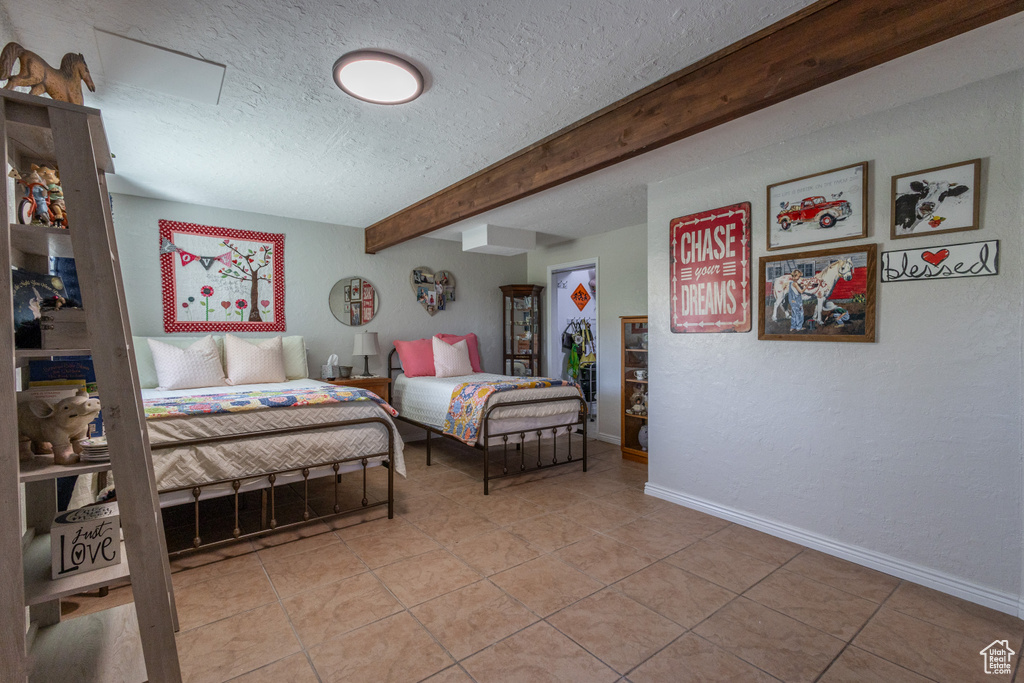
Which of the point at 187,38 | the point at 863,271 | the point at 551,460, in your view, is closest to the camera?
the point at 187,38

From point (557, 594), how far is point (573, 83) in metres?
2.32

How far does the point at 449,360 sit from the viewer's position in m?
4.87

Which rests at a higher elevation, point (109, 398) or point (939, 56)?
point (939, 56)

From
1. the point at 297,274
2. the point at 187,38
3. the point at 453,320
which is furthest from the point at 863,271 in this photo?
the point at 297,274

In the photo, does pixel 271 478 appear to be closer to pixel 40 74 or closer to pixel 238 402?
pixel 238 402

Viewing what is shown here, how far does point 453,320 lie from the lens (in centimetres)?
563

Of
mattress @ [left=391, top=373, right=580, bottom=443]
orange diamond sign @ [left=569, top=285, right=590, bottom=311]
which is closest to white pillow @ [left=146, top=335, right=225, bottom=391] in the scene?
mattress @ [left=391, top=373, right=580, bottom=443]

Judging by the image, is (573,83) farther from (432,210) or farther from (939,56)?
(432,210)

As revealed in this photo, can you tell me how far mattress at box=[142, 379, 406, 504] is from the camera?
2.34 m

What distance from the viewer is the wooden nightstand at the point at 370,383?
4383mm

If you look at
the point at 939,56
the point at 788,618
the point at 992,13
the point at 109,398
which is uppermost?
the point at 939,56

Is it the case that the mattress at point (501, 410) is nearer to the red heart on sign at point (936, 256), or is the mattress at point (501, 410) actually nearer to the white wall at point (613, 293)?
the white wall at point (613, 293)

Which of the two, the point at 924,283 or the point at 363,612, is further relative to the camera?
the point at 924,283

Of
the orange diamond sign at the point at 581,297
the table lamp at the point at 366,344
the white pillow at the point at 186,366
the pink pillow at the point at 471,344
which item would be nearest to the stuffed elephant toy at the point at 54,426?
the white pillow at the point at 186,366
